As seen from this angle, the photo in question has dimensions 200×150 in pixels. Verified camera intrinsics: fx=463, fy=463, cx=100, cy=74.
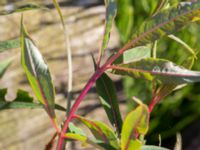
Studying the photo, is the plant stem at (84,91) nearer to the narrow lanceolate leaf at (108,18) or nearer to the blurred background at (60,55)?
the narrow lanceolate leaf at (108,18)

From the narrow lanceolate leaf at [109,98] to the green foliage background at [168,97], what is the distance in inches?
68.0

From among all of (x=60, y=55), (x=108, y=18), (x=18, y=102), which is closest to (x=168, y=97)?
(x=60, y=55)

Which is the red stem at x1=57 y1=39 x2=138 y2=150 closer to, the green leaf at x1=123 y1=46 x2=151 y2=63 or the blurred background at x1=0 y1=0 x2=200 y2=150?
the green leaf at x1=123 y1=46 x2=151 y2=63

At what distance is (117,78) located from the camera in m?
1.79

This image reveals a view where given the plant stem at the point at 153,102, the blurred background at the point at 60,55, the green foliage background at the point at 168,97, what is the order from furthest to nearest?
1. the green foliage background at the point at 168,97
2. the blurred background at the point at 60,55
3. the plant stem at the point at 153,102

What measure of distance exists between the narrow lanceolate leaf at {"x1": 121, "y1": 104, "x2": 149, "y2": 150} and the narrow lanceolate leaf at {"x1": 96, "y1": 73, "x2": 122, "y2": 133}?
16 cm

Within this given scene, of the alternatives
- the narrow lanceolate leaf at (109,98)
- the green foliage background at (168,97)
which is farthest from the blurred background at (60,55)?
the narrow lanceolate leaf at (109,98)

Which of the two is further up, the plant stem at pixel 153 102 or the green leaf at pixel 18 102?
the plant stem at pixel 153 102

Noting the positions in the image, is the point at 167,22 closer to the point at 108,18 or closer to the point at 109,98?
the point at 108,18

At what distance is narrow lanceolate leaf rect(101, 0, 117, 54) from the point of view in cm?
54

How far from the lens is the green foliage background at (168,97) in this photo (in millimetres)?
2488

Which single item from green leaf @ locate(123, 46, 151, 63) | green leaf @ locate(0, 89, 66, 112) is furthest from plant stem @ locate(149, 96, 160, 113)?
green leaf @ locate(0, 89, 66, 112)

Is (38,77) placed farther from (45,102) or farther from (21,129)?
(21,129)

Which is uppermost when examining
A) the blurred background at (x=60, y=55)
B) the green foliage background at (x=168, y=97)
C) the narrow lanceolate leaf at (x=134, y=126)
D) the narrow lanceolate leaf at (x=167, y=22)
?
the narrow lanceolate leaf at (x=167, y=22)
